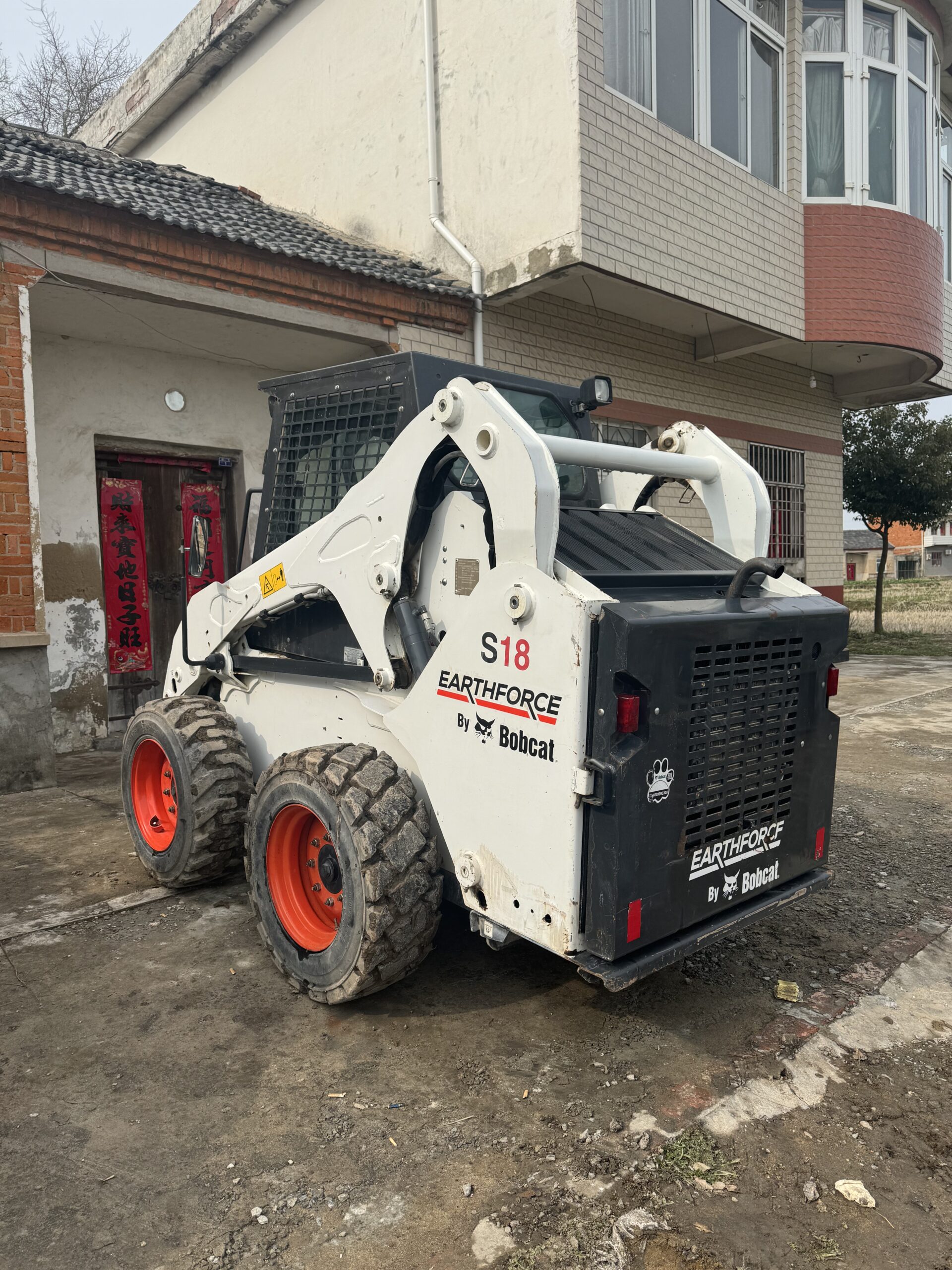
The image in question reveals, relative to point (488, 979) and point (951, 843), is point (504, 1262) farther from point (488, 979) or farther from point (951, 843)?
point (951, 843)

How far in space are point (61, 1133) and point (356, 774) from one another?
1390mm

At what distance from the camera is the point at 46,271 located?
6.67 metres

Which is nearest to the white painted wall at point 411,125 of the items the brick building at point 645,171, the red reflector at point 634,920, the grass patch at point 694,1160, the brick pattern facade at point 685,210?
the brick building at point 645,171

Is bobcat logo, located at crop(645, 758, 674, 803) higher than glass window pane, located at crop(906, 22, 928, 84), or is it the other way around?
glass window pane, located at crop(906, 22, 928, 84)

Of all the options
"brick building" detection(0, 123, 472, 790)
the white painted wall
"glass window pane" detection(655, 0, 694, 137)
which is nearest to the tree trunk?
"glass window pane" detection(655, 0, 694, 137)

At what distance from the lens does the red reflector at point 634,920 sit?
285 centimetres

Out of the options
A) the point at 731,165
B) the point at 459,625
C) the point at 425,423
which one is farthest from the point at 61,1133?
the point at 731,165

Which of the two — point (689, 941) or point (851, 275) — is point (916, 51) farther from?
point (689, 941)

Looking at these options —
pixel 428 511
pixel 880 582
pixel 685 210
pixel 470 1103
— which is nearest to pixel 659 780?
pixel 470 1103

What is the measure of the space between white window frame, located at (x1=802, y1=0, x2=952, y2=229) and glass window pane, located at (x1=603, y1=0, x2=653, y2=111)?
121 inches

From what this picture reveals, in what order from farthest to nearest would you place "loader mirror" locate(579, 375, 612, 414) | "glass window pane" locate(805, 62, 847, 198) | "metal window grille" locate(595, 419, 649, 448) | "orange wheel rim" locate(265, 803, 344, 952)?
1. "glass window pane" locate(805, 62, 847, 198)
2. "metal window grille" locate(595, 419, 649, 448)
3. "loader mirror" locate(579, 375, 612, 414)
4. "orange wheel rim" locate(265, 803, 344, 952)

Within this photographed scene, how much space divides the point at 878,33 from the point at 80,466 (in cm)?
1136

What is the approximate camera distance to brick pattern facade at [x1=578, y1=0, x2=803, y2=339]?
28.6 ft

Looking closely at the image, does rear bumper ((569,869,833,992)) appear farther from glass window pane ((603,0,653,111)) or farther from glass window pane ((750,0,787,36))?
glass window pane ((750,0,787,36))
